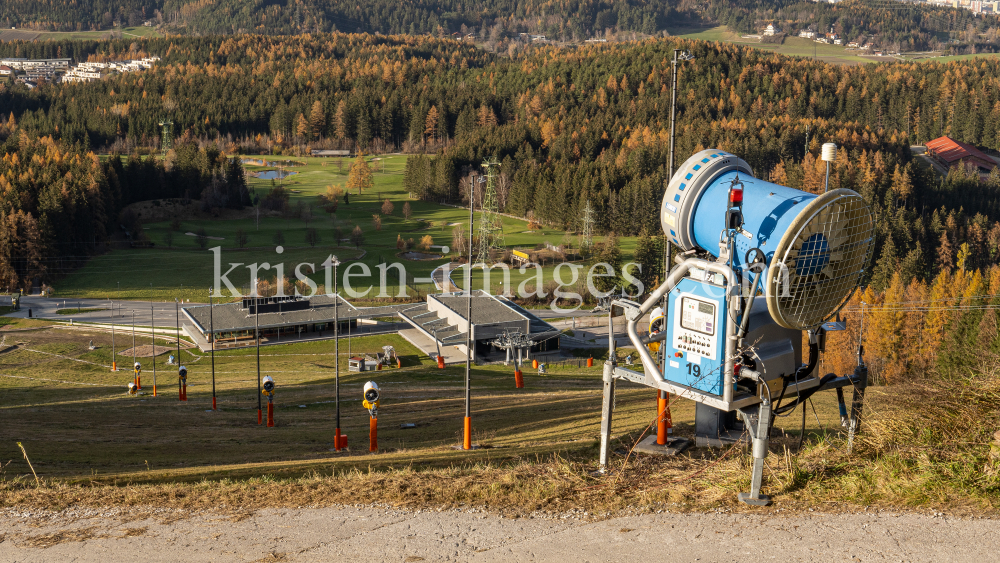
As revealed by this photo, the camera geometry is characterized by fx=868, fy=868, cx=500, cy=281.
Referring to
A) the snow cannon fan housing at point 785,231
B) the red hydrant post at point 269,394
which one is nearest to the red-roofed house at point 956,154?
the red hydrant post at point 269,394

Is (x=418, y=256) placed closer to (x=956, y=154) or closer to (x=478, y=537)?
(x=478, y=537)

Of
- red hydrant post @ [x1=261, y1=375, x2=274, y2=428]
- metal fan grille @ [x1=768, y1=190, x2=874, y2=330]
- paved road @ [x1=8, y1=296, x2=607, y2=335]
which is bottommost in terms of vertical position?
paved road @ [x1=8, y1=296, x2=607, y2=335]

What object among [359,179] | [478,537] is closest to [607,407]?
[478,537]

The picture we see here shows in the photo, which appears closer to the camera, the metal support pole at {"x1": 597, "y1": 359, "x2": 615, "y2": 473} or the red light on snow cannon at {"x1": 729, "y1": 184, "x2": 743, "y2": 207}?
the red light on snow cannon at {"x1": 729, "y1": 184, "x2": 743, "y2": 207}

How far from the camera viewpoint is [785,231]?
503 inches

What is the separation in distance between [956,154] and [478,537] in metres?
190

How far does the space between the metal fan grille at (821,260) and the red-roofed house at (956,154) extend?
574ft

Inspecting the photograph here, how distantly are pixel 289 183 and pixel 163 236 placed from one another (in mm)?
48891

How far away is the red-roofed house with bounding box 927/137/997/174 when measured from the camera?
172625mm

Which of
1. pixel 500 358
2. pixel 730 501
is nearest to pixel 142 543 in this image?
pixel 730 501

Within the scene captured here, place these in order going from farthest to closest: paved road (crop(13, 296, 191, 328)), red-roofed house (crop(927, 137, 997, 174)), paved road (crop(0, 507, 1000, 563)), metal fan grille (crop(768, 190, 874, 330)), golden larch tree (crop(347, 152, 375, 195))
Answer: red-roofed house (crop(927, 137, 997, 174)) → golden larch tree (crop(347, 152, 375, 195)) → paved road (crop(13, 296, 191, 328)) → metal fan grille (crop(768, 190, 874, 330)) → paved road (crop(0, 507, 1000, 563))

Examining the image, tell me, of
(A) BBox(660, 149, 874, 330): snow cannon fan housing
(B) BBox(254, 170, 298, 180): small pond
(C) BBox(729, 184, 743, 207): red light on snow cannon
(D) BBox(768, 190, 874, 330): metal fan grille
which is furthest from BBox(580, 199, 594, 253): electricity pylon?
(C) BBox(729, 184, 743, 207): red light on snow cannon

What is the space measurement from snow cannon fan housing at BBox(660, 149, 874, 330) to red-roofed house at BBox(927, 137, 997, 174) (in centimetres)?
17512

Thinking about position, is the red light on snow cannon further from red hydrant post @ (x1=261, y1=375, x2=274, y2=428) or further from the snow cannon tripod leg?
red hydrant post @ (x1=261, y1=375, x2=274, y2=428)
